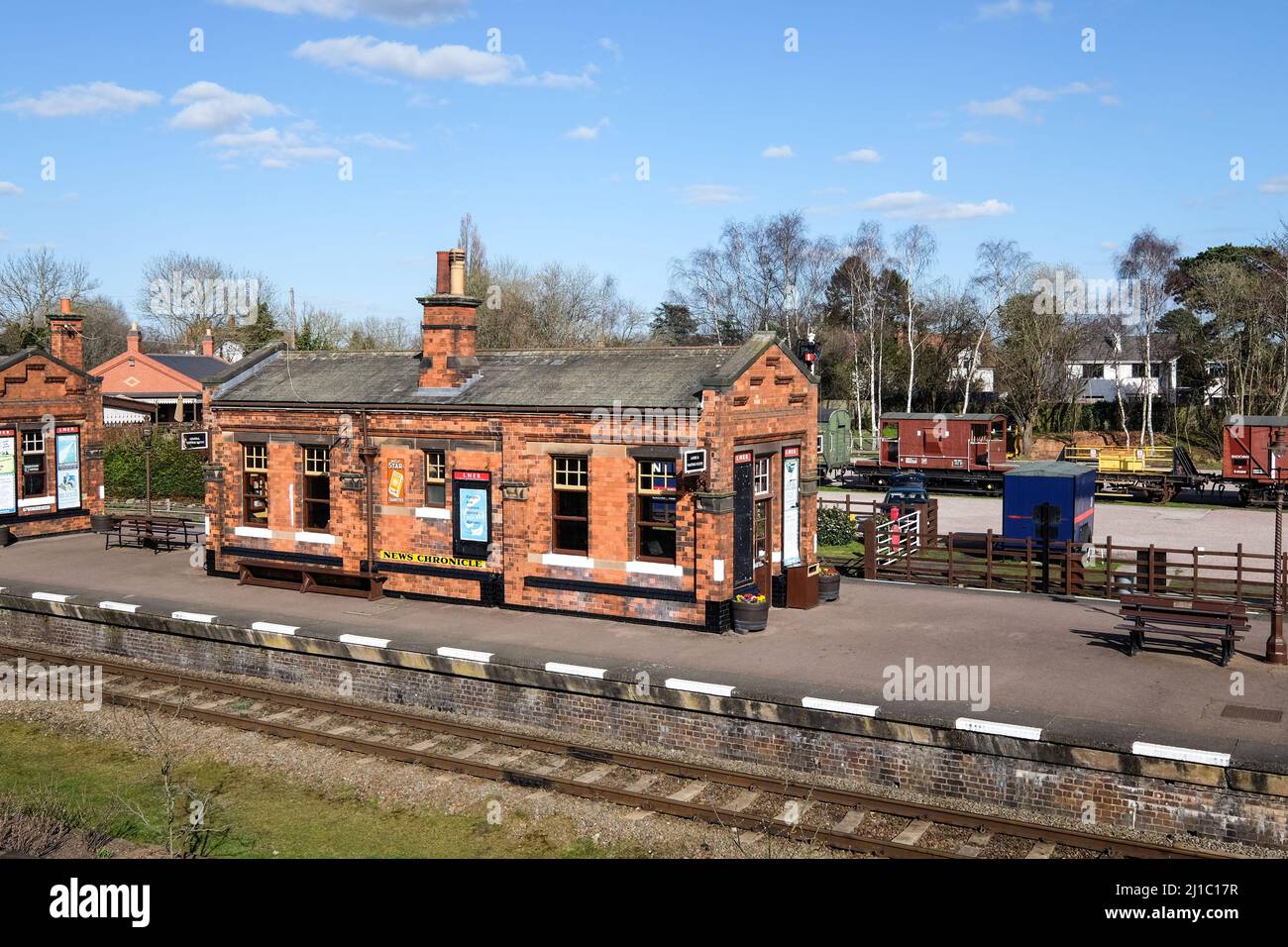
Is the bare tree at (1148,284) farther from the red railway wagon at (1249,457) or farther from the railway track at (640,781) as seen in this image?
the railway track at (640,781)

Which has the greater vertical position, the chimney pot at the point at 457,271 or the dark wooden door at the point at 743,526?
the chimney pot at the point at 457,271

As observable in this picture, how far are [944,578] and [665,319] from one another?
47.9 meters

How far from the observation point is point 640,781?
500 inches

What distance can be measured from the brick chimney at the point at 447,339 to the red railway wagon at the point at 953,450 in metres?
25.4

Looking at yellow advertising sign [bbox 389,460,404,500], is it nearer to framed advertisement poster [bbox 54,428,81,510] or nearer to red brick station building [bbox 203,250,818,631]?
red brick station building [bbox 203,250,818,631]

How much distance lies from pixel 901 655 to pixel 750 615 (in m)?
2.45

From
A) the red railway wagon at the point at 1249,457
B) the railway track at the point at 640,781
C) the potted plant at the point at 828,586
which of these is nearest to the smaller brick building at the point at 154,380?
the railway track at the point at 640,781

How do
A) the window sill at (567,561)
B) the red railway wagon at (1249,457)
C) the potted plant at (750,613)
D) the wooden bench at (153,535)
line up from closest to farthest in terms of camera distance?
the potted plant at (750,613), the window sill at (567,561), the wooden bench at (153,535), the red railway wagon at (1249,457)

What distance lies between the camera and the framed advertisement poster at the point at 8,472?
26562 mm

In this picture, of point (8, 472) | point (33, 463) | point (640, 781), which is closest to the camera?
point (640, 781)

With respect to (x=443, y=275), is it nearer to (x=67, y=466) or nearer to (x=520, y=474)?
(x=520, y=474)

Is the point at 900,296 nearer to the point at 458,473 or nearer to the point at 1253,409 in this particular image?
the point at 1253,409

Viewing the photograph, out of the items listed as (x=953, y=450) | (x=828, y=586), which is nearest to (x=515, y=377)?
(x=828, y=586)

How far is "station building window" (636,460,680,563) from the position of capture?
56.2 feet
